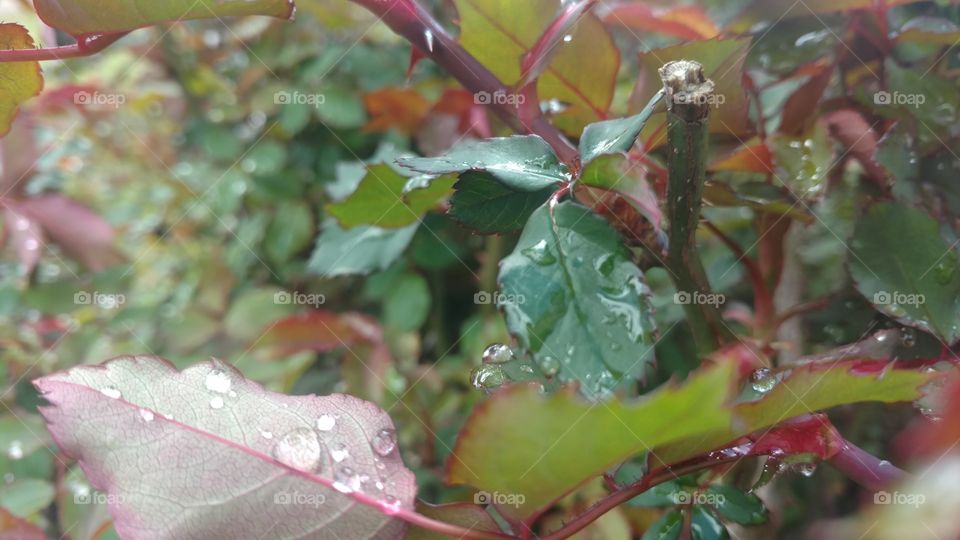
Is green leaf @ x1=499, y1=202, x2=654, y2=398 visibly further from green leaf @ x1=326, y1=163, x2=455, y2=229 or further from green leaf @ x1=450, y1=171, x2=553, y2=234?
green leaf @ x1=326, y1=163, x2=455, y2=229

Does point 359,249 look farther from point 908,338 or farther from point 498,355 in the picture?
point 908,338

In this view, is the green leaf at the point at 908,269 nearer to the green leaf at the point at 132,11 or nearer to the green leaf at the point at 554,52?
the green leaf at the point at 554,52

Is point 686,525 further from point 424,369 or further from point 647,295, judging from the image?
point 424,369

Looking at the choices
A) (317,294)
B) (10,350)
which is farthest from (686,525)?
(10,350)

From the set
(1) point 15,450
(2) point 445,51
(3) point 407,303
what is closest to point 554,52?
(2) point 445,51

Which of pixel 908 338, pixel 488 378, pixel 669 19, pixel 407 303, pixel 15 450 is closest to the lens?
pixel 488 378

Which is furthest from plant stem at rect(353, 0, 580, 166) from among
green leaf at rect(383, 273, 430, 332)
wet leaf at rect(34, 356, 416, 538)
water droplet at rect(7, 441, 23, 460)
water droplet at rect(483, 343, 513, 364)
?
water droplet at rect(7, 441, 23, 460)
